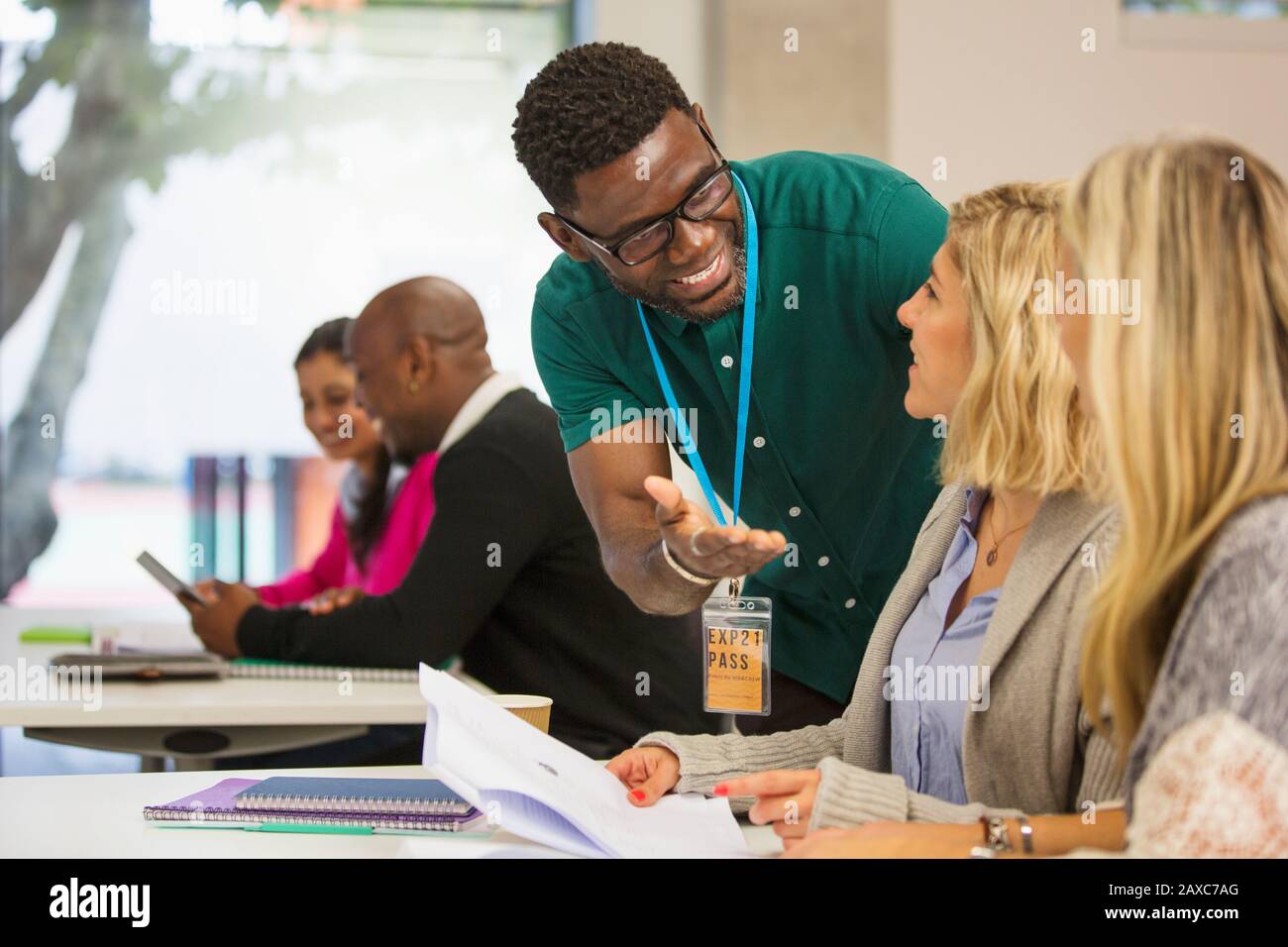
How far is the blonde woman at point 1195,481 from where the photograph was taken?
0.91 metres

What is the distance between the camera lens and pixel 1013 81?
15.4ft

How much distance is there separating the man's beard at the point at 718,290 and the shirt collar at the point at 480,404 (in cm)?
83

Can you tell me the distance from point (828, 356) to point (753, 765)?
694 millimetres

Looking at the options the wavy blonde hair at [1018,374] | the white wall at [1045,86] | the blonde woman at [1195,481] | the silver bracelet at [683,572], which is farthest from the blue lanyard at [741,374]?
the white wall at [1045,86]

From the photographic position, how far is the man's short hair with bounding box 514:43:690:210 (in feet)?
5.55

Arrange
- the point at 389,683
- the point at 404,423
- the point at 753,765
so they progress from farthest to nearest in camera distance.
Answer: the point at 404,423 < the point at 389,683 < the point at 753,765

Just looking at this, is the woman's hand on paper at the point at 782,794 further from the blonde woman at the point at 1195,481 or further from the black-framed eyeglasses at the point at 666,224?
the black-framed eyeglasses at the point at 666,224

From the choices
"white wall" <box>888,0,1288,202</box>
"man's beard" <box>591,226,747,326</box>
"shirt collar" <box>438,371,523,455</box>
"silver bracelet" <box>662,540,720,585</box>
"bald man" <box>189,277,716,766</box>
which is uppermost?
"white wall" <box>888,0,1288,202</box>

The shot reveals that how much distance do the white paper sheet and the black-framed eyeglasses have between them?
2.26 ft

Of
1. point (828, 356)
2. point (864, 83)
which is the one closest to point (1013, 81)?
point (864, 83)

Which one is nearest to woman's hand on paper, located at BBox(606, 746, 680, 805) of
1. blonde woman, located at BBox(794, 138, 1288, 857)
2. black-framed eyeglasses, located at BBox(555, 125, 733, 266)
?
blonde woman, located at BBox(794, 138, 1288, 857)

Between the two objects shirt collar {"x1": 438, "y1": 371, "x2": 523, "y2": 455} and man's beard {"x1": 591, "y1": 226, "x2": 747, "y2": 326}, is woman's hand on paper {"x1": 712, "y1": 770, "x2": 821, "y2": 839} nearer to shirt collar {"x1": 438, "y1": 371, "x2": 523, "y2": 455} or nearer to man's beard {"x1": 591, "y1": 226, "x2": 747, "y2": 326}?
man's beard {"x1": 591, "y1": 226, "x2": 747, "y2": 326}

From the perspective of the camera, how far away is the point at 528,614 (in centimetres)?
251
